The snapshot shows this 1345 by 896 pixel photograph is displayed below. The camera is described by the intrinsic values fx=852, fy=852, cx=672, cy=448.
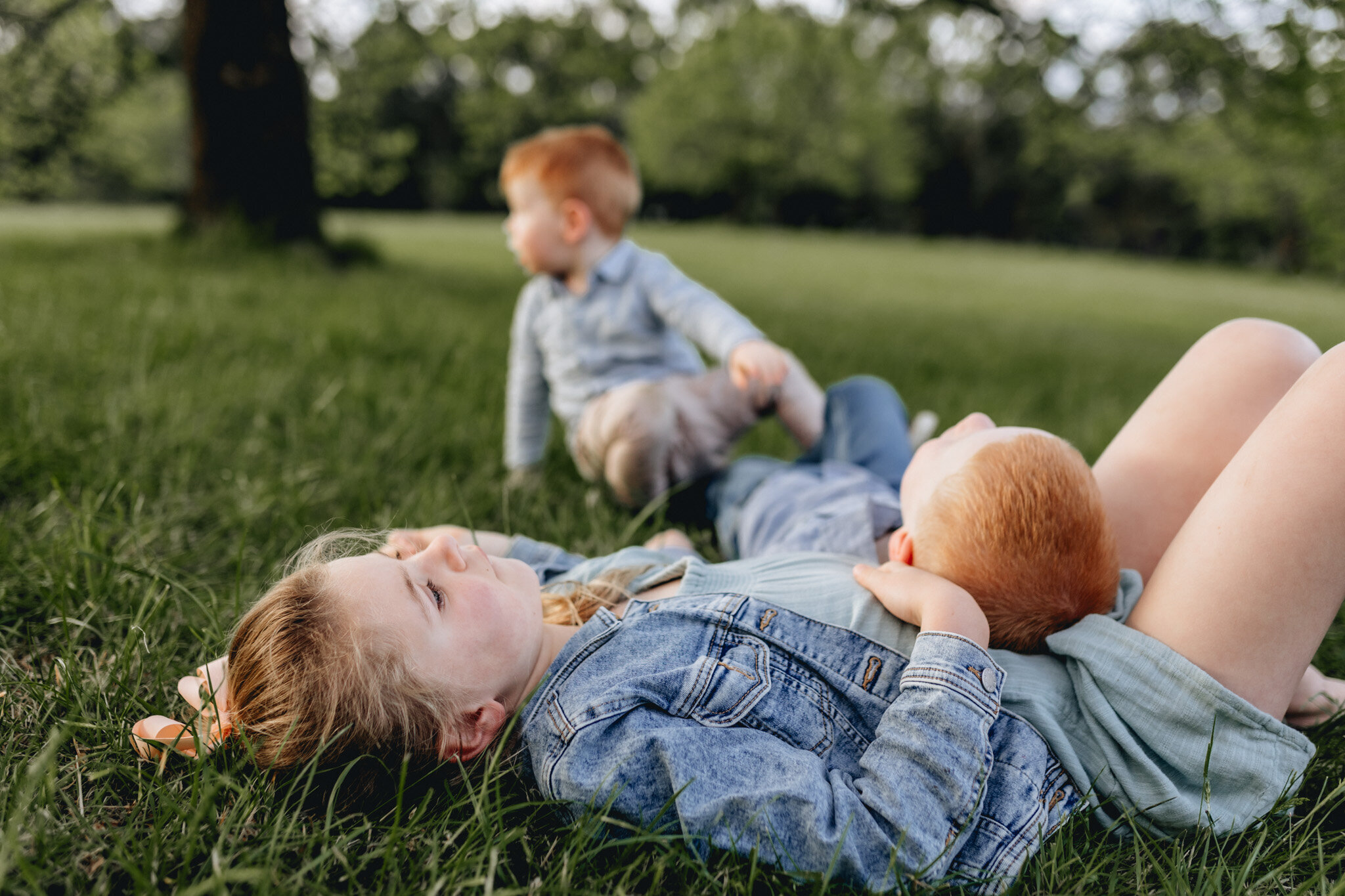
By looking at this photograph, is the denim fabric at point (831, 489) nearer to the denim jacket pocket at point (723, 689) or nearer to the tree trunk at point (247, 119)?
the denim jacket pocket at point (723, 689)

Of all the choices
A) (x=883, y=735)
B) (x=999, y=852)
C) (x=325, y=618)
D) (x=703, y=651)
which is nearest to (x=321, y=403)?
(x=325, y=618)

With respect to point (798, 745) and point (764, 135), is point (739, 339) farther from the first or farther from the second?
point (764, 135)

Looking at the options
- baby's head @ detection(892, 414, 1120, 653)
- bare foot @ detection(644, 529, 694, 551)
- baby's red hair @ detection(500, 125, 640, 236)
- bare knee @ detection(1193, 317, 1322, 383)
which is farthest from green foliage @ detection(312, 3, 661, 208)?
baby's head @ detection(892, 414, 1120, 653)

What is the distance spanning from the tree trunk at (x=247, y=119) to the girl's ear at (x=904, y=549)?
292 inches

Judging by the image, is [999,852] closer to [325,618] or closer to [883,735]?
[883,735]

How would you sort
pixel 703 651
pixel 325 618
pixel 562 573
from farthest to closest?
pixel 562 573 → pixel 703 651 → pixel 325 618

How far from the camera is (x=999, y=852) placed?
1.33m

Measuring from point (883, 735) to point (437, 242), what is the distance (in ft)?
51.3

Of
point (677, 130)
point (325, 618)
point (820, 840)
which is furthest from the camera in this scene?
point (677, 130)

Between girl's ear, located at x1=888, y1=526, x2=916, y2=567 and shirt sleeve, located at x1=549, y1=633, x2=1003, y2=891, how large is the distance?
23 centimetres

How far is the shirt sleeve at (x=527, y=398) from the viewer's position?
120 inches

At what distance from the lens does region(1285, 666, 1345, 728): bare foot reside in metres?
1.75

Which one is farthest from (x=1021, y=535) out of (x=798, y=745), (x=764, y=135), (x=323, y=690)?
(x=764, y=135)

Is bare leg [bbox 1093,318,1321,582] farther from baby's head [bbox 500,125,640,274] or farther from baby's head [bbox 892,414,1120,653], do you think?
baby's head [bbox 500,125,640,274]
